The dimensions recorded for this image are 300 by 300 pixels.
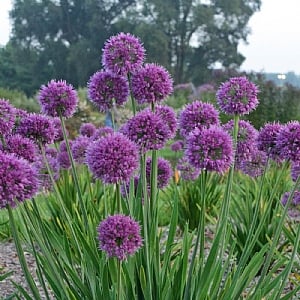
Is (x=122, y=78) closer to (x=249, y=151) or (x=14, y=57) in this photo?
(x=249, y=151)

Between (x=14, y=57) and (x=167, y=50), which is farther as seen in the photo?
(x=14, y=57)

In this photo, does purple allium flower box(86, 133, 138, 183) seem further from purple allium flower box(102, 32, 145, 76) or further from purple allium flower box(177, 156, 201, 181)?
purple allium flower box(177, 156, 201, 181)

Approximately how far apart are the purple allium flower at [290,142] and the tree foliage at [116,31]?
32.8 m

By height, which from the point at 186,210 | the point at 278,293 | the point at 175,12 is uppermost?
the point at 175,12

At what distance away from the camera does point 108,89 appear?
1979mm

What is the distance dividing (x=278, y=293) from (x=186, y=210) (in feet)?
9.14

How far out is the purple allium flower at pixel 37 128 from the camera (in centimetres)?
197

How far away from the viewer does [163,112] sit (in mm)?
1983

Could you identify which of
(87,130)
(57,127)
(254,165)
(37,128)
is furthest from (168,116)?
(87,130)

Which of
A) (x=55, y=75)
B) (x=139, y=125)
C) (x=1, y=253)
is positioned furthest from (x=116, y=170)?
(x=55, y=75)

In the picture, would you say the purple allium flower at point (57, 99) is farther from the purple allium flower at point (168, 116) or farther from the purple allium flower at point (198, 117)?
the purple allium flower at point (198, 117)

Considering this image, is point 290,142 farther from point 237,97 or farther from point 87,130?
point 87,130

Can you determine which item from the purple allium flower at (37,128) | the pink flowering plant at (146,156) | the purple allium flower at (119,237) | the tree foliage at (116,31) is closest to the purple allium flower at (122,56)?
the pink flowering plant at (146,156)

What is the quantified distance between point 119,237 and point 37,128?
0.69 metres
